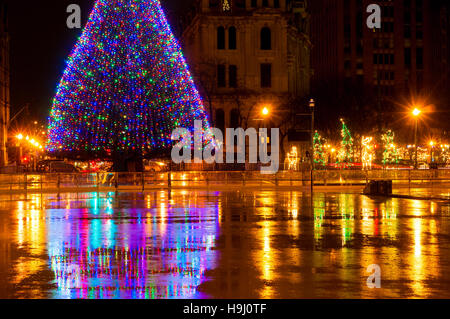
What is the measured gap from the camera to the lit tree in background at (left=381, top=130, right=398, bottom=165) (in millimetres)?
87188

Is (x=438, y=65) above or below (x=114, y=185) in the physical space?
above

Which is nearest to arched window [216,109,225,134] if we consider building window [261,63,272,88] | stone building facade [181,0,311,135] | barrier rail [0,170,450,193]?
stone building facade [181,0,311,135]

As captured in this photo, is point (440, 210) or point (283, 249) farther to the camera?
point (440, 210)

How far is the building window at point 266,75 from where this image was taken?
86.6m

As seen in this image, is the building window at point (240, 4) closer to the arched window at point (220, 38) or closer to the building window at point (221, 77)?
the arched window at point (220, 38)

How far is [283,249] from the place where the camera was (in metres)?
16.1

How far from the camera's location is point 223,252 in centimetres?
1562

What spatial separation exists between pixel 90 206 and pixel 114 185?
14.9 metres

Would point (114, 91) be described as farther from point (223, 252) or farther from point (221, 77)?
point (221, 77)

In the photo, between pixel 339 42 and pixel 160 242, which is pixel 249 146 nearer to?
pixel 160 242

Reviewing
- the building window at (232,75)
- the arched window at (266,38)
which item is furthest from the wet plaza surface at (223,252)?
the arched window at (266,38)

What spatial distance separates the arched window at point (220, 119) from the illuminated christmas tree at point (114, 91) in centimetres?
3353
